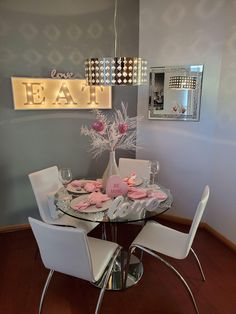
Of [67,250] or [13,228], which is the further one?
[13,228]

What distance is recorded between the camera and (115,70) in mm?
1733

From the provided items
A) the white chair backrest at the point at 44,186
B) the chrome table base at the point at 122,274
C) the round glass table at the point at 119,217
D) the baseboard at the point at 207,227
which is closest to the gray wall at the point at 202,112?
the baseboard at the point at 207,227

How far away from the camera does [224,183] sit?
2.68 m

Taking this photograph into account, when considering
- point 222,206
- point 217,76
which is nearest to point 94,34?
point 217,76

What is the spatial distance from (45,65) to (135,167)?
4.88ft

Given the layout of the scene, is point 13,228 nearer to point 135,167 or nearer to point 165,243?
point 135,167

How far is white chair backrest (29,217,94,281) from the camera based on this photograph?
1337 millimetres

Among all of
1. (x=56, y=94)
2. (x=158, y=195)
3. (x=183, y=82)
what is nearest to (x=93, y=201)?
(x=158, y=195)

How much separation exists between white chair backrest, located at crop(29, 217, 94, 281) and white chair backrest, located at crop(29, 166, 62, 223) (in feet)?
2.38

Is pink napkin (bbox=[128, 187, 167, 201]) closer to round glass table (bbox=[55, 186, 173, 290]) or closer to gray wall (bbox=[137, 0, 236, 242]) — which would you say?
round glass table (bbox=[55, 186, 173, 290])

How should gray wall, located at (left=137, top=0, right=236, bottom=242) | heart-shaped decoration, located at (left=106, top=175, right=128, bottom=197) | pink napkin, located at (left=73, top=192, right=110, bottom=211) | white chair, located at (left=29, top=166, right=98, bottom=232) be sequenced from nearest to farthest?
1. pink napkin, located at (left=73, top=192, right=110, bottom=211)
2. heart-shaped decoration, located at (left=106, top=175, right=128, bottom=197)
3. white chair, located at (left=29, top=166, right=98, bottom=232)
4. gray wall, located at (left=137, top=0, right=236, bottom=242)

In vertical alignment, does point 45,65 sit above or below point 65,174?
above

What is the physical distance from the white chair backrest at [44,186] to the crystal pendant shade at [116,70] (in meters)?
1.04

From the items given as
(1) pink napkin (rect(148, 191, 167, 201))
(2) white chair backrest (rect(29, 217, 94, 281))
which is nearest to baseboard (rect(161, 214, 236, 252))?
(1) pink napkin (rect(148, 191, 167, 201))
